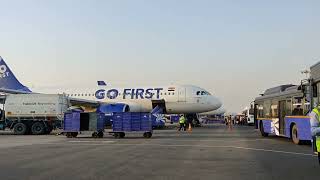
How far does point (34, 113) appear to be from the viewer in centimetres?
3247

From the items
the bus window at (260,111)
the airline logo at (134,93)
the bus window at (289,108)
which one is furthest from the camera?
the airline logo at (134,93)

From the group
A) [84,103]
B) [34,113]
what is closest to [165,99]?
[84,103]

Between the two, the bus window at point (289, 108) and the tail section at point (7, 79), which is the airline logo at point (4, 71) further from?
the bus window at point (289, 108)

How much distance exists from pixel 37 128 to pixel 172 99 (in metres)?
15.1

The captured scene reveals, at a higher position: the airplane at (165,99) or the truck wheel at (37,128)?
the airplane at (165,99)

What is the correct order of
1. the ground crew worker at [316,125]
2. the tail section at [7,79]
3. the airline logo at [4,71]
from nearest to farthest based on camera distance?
the ground crew worker at [316,125] → the tail section at [7,79] → the airline logo at [4,71]

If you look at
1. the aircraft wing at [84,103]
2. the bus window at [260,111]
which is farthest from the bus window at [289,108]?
the aircraft wing at [84,103]

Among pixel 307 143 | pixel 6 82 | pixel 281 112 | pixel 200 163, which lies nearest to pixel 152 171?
pixel 200 163

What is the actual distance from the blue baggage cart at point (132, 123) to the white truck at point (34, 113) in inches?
239

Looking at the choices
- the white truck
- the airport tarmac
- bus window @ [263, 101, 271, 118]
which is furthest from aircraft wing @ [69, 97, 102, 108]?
the airport tarmac

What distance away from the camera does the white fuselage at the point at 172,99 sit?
1722 inches

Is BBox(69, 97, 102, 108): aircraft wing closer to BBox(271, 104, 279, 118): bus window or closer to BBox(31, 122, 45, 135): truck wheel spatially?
BBox(31, 122, 45, 135): truck wheel

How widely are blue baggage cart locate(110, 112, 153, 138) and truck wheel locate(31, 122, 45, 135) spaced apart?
274 inches

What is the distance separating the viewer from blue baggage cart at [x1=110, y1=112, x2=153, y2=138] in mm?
27609
